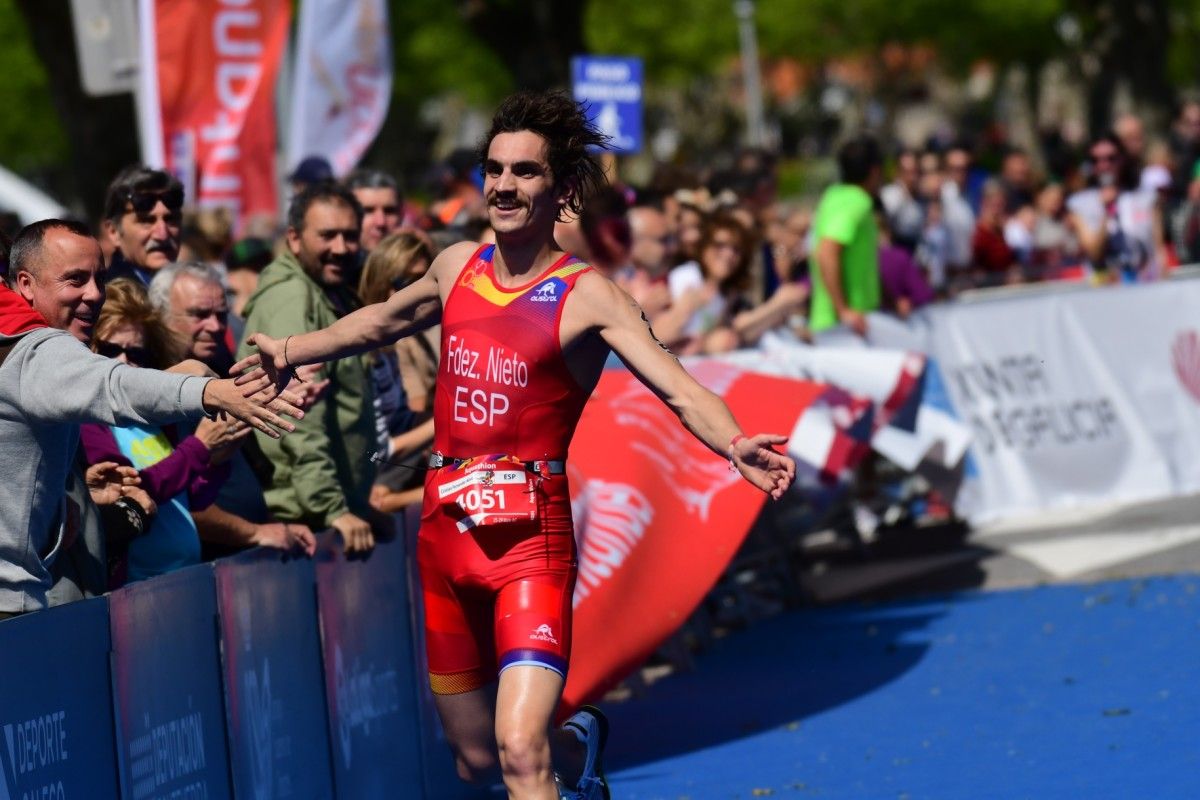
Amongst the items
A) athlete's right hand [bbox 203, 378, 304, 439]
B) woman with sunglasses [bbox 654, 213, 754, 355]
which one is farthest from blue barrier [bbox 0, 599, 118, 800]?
woman with sunglasses [bbox 654, 213, 754, 355]

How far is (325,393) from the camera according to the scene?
7.36 metres

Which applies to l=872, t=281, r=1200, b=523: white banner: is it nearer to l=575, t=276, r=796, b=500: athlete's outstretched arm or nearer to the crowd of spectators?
the crowd of spectators

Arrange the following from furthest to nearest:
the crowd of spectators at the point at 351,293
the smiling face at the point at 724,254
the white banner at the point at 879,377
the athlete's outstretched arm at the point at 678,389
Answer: the smiling face at the point at 724,254, the white banner at the point at 879,377, the crowd of spectators at the point at 351,293, the athlete's outstretched arm at the point at 678,389

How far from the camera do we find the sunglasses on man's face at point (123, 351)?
6.54 meters

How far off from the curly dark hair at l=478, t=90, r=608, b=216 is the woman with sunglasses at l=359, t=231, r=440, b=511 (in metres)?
1.65

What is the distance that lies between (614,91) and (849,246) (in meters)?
4.22

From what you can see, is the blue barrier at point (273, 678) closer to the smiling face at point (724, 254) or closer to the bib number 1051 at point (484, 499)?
the bib number 1051 at point (484, 499)

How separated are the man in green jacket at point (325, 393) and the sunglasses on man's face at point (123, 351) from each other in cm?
67

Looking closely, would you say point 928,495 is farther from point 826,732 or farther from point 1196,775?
point 1196,775

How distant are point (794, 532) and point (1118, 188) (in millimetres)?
6584

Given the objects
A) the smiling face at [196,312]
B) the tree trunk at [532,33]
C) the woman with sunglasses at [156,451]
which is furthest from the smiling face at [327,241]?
the tree trunk at [532,33]

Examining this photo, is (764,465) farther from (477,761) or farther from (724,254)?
(724,254)

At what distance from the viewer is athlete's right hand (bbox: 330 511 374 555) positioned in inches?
285

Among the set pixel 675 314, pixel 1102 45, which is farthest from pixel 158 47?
pixel 1102 45
